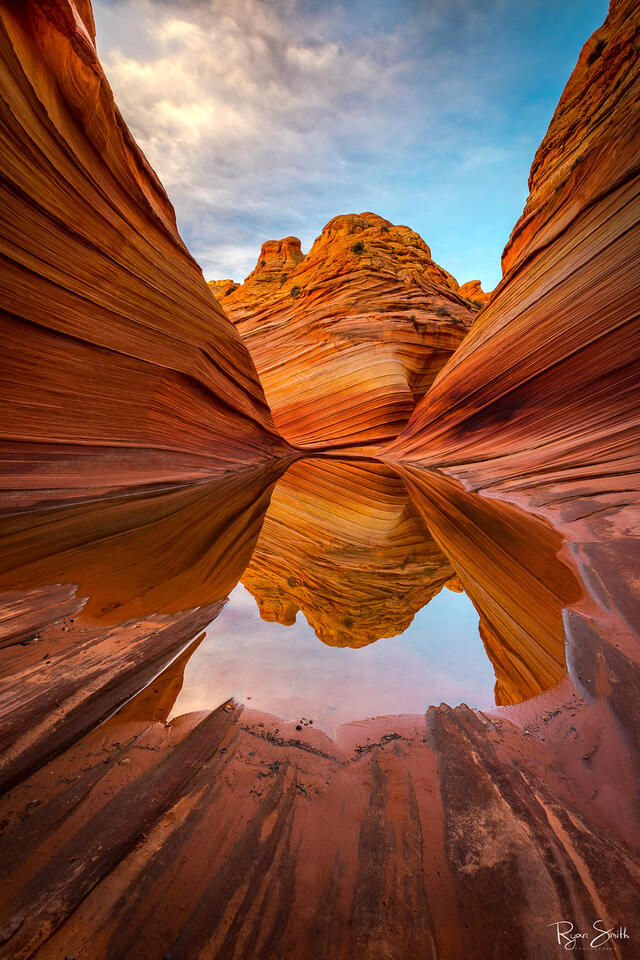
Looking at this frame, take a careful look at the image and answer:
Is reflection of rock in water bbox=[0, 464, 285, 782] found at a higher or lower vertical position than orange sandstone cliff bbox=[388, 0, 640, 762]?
lower

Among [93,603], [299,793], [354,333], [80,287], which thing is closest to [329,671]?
[299,793]

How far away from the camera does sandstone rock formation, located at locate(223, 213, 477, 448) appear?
A: 14.4 meters

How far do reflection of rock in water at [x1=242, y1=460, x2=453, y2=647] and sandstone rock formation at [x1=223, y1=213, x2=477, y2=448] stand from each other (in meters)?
9.04

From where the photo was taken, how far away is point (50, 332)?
532cm

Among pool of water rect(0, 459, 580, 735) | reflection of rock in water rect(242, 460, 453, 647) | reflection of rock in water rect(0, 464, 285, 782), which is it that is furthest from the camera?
reflection of rock in water rect(242, 460, 453, 647)

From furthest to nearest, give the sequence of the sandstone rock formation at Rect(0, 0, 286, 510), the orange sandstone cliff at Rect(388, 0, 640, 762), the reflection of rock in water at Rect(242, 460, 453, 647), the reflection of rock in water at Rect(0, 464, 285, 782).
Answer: the sandstone rock formation at Rect(0, 0, 286, 510) < the orange sandstone cliff at Rect(388, 0, 640, 762) < the reflection of rock in water at Rect(242, 460, 453, 647) < the reflection of rock in water at Rect(0, 464, 285, 782)

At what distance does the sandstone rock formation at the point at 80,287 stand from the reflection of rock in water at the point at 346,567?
2788mm

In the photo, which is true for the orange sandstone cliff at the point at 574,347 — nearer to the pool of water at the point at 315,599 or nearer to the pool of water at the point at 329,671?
the pool of water at the point at 315,599

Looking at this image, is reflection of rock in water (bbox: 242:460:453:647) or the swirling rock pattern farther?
the swirling rock pattern

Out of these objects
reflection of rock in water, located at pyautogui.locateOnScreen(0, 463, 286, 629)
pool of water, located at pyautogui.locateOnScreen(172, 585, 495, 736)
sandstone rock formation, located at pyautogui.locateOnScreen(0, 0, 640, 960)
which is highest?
reflection of rock in water, located at pyautogui.locateOnScreen(0, 463, 286, 629)

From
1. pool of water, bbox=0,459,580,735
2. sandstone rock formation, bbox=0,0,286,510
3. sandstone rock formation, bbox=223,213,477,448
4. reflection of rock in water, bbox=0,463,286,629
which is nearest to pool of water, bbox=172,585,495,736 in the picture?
pool of water, bbox=0,459,580,735

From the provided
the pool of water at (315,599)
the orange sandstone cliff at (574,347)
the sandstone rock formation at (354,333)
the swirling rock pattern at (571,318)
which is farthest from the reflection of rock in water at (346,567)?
the sandstone rock formation at (354,333)

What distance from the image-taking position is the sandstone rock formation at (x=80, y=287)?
495cm

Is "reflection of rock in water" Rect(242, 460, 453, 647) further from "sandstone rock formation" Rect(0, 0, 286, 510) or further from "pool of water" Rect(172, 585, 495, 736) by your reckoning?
"sandstone rock formation" Rect(0, 0, 286, 510)
